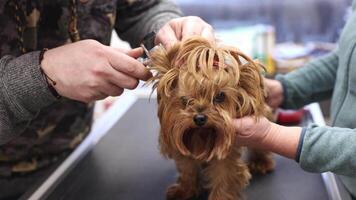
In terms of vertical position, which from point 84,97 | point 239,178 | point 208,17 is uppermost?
point 84,97

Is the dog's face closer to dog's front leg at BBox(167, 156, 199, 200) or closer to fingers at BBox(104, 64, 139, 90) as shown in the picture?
fingers at BBox(104, 64, 139, 90)

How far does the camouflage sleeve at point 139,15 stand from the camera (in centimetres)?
117

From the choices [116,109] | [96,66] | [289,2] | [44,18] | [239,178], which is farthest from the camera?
[289,2]

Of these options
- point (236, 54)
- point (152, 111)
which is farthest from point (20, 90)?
→ point (152, 111)

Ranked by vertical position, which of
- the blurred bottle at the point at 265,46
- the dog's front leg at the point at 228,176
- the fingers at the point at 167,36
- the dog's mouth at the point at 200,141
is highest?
the fingers at the point at 167,36

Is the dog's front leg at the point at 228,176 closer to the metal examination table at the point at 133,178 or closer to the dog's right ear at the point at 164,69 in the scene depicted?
the metal examination table at the point at 133,178

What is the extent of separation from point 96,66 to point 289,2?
1676 mm

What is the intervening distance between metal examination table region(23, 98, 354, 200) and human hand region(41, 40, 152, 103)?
31cm

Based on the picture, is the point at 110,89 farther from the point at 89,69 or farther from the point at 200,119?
the point at 200,119

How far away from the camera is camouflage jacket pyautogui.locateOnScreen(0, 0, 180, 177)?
0.82 metres

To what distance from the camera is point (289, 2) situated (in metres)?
2.27

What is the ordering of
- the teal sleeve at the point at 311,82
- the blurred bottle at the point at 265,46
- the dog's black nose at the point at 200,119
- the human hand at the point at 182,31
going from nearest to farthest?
the dog's black nose at the point at 200,119
the human hand at the point at 182,31
the teal sleeve at the point at 311,82
the blurred bottle at the point at 265,46

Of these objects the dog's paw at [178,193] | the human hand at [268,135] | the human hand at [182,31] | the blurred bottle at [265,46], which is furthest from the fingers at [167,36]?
the blurred bottle at [265,46]

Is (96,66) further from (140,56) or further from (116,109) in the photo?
(116,109)
